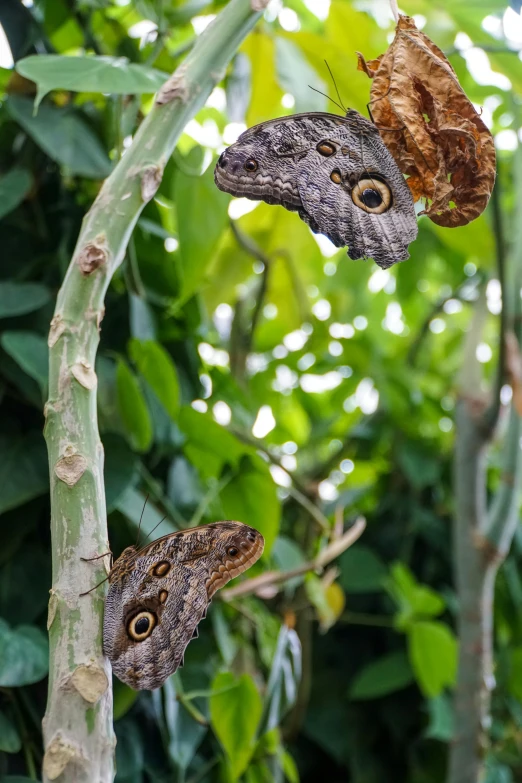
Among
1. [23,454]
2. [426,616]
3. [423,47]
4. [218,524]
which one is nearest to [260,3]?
[423,47]

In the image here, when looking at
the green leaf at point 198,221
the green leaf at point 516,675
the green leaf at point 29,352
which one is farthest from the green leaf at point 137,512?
the green leaf at point 516,675

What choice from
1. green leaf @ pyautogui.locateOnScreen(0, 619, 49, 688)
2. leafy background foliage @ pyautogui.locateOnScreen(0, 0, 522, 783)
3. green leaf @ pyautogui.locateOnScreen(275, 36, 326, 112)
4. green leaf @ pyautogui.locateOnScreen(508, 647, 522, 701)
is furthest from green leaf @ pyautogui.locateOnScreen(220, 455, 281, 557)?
green leaf @ pyautogui.locateOnScreen(508, 647, 522, 701)

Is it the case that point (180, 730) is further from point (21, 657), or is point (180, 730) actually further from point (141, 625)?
point (141, 625)

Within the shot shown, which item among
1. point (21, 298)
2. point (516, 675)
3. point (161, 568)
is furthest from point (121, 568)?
point (516, 675)

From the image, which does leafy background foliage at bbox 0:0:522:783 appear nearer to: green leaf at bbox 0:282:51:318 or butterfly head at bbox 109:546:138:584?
green leaf at bbox 0:282:51:318

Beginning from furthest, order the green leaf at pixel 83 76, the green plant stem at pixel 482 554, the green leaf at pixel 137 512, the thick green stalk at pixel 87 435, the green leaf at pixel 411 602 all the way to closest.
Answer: the green leaf at pixel 411 602 < the green plant stem at pixel 482 554 < the green leaf at pixel 137 512 < the green leaf at pixel 83 76 < the thick green stalk at pixel 87 435

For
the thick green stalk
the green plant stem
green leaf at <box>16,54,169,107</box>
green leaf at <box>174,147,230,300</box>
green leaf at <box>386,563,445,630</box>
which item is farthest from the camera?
green leaf at <box>386,563,445,630</box>

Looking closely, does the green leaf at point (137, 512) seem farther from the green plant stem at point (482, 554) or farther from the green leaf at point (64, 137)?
the green plant stem at point (482, 554)
